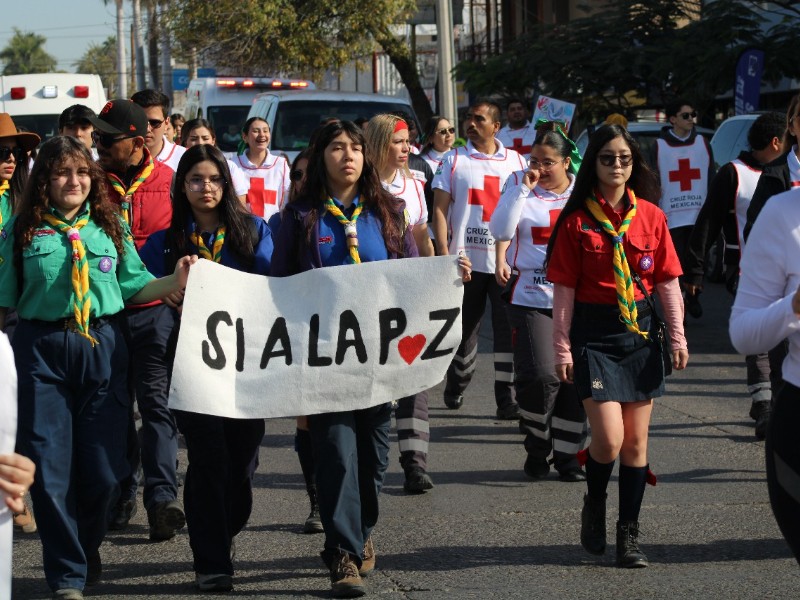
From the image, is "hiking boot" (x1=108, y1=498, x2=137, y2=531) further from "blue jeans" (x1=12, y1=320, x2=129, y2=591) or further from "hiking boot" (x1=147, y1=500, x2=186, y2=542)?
"blue jeans" (x1=12, y1=320, x2=129, y2=591)

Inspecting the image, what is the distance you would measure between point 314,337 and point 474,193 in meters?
3.83

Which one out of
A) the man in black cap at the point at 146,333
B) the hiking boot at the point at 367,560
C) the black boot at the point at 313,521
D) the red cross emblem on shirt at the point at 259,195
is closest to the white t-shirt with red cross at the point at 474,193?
the red cross emblem on shirt at the point at 259,195

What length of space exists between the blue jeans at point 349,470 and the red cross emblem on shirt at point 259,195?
198 inches

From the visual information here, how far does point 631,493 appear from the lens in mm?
6016

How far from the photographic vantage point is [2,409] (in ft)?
9.88

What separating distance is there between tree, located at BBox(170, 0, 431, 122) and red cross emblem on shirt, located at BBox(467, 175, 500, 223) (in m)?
22.1

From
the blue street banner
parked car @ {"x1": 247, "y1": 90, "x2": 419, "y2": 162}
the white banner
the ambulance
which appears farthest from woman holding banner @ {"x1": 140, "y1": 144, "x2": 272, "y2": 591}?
the blue street banner

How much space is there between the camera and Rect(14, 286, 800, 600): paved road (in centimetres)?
580

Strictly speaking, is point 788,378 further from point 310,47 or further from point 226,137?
point 310,47

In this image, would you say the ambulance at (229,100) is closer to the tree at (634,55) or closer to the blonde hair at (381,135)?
the tree at (634,55)

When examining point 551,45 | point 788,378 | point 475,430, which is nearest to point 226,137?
point 551,45

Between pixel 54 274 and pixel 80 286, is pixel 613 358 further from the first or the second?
pixel 54 274

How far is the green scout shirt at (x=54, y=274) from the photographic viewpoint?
5.62m

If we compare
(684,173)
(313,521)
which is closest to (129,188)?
(313,521)
